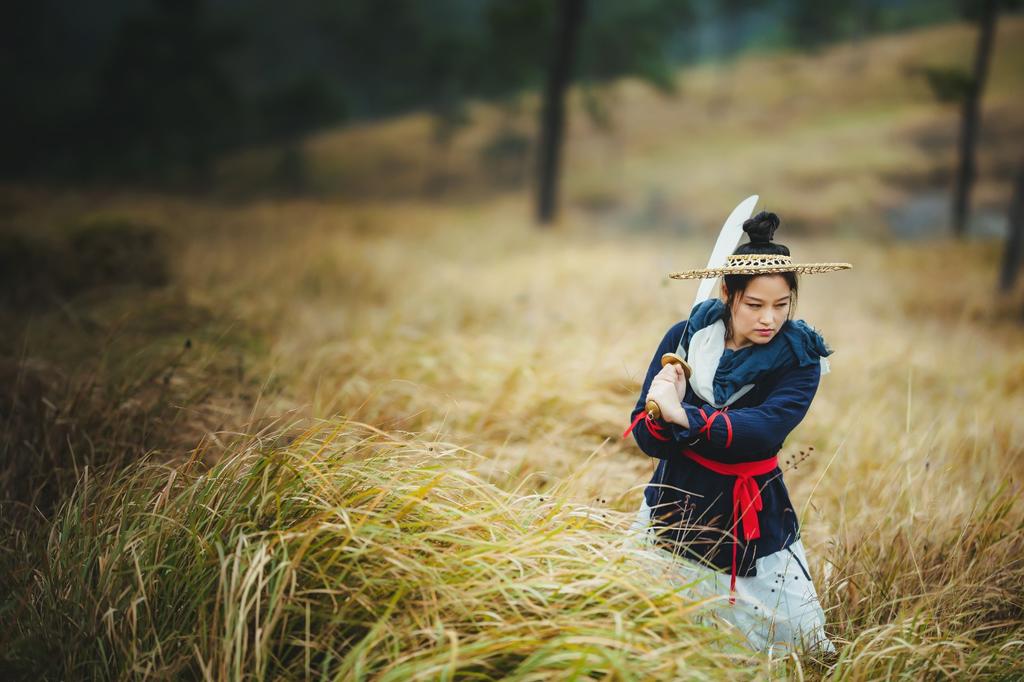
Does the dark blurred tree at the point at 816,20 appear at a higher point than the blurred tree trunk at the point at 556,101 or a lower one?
higher

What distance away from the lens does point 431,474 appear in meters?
1.93

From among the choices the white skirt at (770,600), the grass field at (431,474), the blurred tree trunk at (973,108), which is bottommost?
the white skirt at (770,600)

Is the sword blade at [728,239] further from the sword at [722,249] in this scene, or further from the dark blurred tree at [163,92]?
the dark blurred tree at [163,92]

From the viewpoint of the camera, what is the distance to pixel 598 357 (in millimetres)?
3680

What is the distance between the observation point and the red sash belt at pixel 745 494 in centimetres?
177

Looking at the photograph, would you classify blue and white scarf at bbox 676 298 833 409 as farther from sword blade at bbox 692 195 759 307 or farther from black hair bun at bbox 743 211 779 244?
black hair bun at bbox 743 211 779 244

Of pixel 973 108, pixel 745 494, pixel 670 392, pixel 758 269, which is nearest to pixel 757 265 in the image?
pixel 758 269

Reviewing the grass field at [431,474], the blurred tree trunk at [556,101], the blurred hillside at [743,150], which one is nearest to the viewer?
the grass field at [431,474]

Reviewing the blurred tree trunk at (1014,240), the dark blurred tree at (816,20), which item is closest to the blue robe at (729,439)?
the blurred tree trunk at (1014,240)

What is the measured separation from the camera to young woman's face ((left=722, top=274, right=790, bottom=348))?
1.69m

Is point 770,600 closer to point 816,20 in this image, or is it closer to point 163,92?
point 163,92

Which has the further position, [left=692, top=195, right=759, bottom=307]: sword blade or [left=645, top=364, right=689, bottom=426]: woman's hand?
[left=692, top=195, right=759, bottom=307]: sword blade

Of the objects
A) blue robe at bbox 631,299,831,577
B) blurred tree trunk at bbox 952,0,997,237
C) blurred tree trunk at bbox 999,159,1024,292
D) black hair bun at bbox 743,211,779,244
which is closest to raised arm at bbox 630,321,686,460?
blue robe at bbox 631,299,831,577

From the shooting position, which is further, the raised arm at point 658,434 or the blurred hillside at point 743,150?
the blurred hillside at point 743,150
